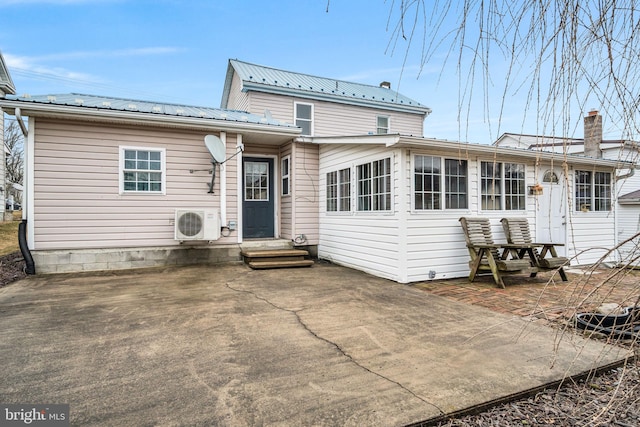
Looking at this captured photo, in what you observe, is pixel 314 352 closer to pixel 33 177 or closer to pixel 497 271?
pixel 497 271

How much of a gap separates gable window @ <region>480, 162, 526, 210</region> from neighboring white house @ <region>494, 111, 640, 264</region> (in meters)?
0.52

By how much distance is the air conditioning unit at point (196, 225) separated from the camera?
258 inches

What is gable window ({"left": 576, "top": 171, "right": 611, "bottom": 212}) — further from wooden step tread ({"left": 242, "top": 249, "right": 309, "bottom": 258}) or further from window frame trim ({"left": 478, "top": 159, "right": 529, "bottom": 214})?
wooden step tread ({"left": 242, "top": 249, "right": 309, "bottom": 258})

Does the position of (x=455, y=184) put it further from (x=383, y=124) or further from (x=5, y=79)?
(x=5, y=79)

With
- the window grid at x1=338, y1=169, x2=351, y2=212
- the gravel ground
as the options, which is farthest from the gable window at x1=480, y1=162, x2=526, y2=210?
the gravel ground

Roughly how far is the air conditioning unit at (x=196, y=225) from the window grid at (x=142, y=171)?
863mm

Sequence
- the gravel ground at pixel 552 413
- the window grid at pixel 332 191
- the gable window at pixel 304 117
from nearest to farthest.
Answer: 1. the gravel ground at pixel 552 413
2. the window grid at pixel 332 191
3. the gable window at pixel 304 117

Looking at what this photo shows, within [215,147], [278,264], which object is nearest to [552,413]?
[278,264]

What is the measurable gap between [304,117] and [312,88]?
1153mm

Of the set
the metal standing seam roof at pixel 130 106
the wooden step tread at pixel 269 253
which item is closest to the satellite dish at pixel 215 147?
the metal standing seam roof at pixel 130 106

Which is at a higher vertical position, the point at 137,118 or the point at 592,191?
the point at 137,118

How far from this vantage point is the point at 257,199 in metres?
8.60

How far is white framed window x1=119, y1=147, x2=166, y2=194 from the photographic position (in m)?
6.63

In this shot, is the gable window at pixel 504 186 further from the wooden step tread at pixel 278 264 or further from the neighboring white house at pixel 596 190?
the wooden step tread at pixel 278 264
